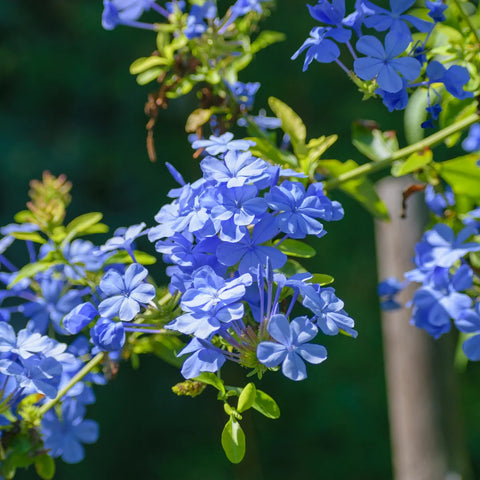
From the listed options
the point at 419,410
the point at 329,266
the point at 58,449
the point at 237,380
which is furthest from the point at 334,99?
the point at 58,449

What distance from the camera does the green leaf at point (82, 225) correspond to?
0.78 meters

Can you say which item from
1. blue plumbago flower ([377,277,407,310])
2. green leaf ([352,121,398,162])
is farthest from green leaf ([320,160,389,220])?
blue plumbago flower ([377,277,407,310])

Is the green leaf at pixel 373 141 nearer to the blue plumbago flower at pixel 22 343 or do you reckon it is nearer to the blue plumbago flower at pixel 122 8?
the blue plumbago flower at pixel 122 8

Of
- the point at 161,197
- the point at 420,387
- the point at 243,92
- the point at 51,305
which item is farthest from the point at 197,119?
the point at 161,197

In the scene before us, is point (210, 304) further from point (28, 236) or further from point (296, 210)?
Result: point (28, 236)

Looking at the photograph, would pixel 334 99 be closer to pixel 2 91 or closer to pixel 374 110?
pixel 374 110

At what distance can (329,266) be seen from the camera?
10.2ft

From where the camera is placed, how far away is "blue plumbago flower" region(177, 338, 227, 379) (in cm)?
51

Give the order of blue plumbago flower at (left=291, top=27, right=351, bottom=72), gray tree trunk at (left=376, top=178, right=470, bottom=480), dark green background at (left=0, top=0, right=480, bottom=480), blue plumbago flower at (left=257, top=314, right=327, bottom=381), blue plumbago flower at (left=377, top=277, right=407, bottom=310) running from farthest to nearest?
dark green background at (left=0, top=0, right=480, bottom=480) < gray tree trunk at (left=376, top=178, right=470, bottom=480) < blue plumbago flower at (left=377, top=277, right=407, bottom=310) < blue plumbago flower at (left=291, top=27, right=351, bottom=72) < blue plumbago flower at (left=257, top=314, right=327, bottom=381)

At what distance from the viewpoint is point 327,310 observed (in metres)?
0.52

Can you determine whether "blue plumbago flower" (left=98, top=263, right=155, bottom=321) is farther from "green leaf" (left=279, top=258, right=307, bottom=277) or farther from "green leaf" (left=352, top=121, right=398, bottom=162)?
"green leaf" (left=352, top=121, right=398, bottom=162)

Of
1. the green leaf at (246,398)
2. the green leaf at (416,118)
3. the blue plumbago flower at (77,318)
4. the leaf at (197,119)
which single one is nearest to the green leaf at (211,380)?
the green leaf at (246,398)

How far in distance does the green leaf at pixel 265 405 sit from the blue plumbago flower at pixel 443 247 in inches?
10.5

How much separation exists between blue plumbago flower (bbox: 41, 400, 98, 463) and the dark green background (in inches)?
86.5
